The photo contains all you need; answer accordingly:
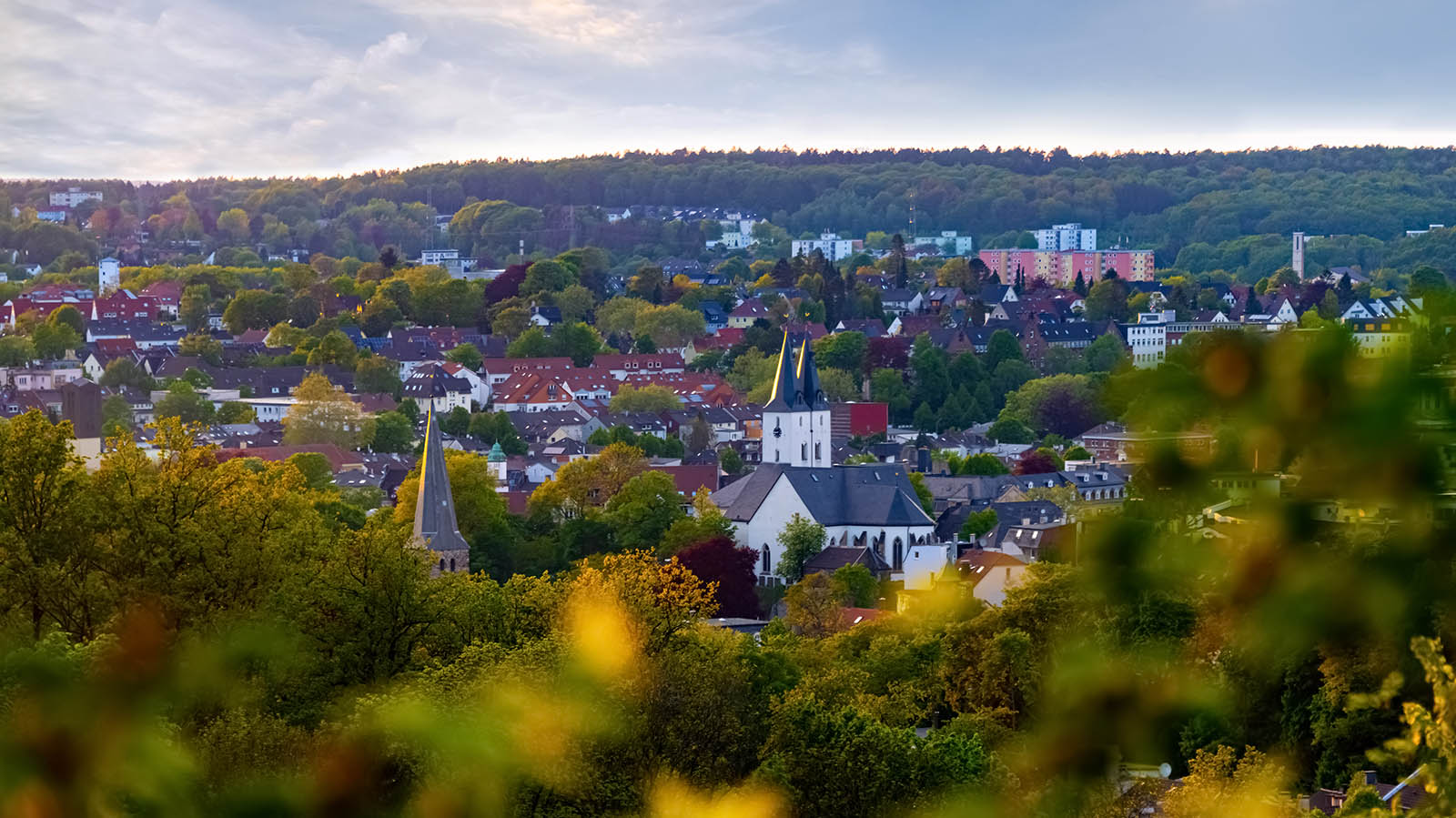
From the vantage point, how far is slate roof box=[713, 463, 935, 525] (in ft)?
116

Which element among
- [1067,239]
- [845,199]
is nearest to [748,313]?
[1067,239]

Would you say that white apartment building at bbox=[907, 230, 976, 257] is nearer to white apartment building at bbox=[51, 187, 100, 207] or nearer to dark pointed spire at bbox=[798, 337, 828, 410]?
white apartment building at bbox=[51, 187, 100, 207]

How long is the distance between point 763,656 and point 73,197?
125573mm

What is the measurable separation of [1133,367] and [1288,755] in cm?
1449

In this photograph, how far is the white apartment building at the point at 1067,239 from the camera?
4717 inches

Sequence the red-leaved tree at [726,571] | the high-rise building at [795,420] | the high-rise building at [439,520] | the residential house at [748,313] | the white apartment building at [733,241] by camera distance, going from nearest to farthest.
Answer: the high-rise building at [439,520] < the red-leaved tree at [726,571] < the high-rise building at [795,420] < the residential house at [748,313] < the white apartment building at [733,241]

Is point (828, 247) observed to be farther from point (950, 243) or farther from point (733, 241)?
point (733, 241)

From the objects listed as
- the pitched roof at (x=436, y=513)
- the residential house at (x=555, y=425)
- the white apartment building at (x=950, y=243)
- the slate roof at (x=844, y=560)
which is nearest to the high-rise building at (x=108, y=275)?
the residential house at (x=555, y=425)

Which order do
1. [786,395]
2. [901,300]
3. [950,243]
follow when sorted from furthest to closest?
1. [950,243]
2. [901,300]
3. [786,395]

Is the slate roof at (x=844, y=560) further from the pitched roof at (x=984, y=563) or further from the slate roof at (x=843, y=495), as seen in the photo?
the pitched roof at (x=984, y=563)

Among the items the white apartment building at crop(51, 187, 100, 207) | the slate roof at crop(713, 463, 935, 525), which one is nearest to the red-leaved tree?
the slate roof at crop(713, 463, 935, 525)

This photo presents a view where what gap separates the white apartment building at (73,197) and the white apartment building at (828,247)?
47227 mm

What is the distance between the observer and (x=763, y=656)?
17.8 m

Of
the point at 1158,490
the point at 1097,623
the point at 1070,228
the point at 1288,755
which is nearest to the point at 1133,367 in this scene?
the point at 1158,490
